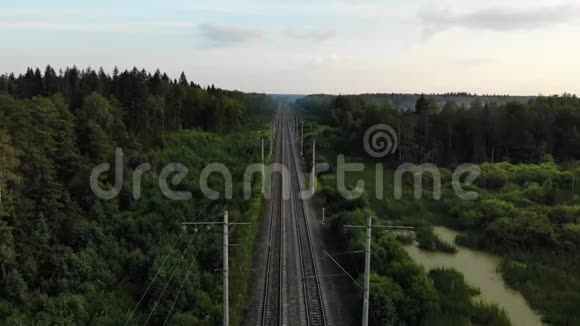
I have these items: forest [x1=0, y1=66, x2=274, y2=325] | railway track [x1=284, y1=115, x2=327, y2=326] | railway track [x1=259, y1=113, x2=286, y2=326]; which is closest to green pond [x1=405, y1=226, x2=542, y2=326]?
railway track [x1=284, y1=115, x2=327, y2=326]

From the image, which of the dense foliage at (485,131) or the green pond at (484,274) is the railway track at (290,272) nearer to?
the green pond at (484,274)

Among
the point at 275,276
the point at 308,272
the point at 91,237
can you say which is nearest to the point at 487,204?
the point at 308,272

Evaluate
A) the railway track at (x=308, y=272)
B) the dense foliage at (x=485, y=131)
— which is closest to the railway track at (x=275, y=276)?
the railway track at (x=308, y=272)

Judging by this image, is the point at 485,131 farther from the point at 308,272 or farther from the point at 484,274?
the point at 308,272

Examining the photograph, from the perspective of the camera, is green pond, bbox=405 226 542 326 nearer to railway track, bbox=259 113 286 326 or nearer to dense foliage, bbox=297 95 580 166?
railway track, bbox=259 113 286 326

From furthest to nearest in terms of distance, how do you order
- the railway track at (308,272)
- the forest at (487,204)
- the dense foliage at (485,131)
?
the dense foliage at (485,131), the forest at (487,204), the railway track at (308,272)

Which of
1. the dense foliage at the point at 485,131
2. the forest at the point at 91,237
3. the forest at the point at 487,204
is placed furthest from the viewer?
the dense foliage at the point at 485,131

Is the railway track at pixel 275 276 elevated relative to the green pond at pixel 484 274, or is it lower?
elevated

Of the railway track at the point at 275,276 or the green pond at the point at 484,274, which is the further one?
the green pond at the point at 484,274

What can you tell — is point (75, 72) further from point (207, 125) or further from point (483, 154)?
point (483, 154)
